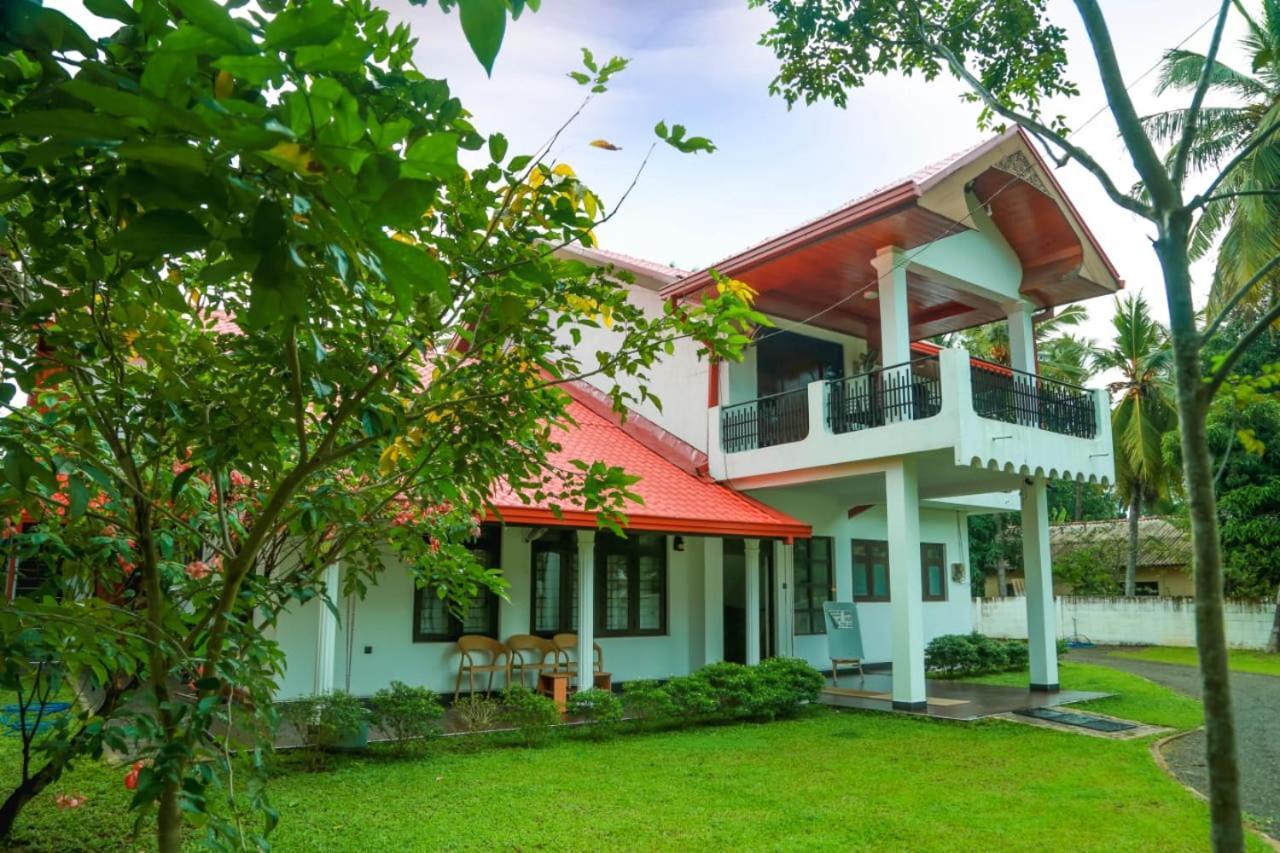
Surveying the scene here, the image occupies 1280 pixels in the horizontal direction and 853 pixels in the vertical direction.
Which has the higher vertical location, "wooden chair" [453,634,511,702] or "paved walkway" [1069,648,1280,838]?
"wooden chair" [453,634,511,702]

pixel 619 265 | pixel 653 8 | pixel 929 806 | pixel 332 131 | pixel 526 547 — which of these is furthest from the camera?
pixel 619 265

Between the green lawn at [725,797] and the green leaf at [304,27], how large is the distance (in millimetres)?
4962

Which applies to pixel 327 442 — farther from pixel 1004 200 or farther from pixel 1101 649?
pixel 1101 649

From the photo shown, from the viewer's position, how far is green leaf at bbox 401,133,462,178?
98cm

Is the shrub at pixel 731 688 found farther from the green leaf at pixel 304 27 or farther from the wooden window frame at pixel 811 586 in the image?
the green leaf at pixel 304 27

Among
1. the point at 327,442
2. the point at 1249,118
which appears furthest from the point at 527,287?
the point at 1249,118

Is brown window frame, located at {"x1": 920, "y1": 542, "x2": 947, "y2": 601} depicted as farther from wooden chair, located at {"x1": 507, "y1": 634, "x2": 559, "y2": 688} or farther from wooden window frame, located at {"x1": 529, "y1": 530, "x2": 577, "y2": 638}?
wooden chair, located at {"x1": 507, "y1": 634, "x2": 559, "y2": 688}

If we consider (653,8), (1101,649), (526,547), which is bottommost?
(1101,649)

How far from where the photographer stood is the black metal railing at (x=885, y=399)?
10961 mm

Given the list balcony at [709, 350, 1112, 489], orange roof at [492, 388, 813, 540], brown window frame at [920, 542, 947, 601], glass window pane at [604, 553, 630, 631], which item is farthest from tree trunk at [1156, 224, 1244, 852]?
brown window frame at [920, 542, 947, 601]

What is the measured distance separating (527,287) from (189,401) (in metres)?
0.99

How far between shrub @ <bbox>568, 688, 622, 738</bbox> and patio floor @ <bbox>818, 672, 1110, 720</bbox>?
353 centimetres

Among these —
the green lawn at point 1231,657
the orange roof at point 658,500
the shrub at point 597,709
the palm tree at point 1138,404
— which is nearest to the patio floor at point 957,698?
the orange roof at point 658,500

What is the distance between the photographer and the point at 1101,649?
22.7 m
